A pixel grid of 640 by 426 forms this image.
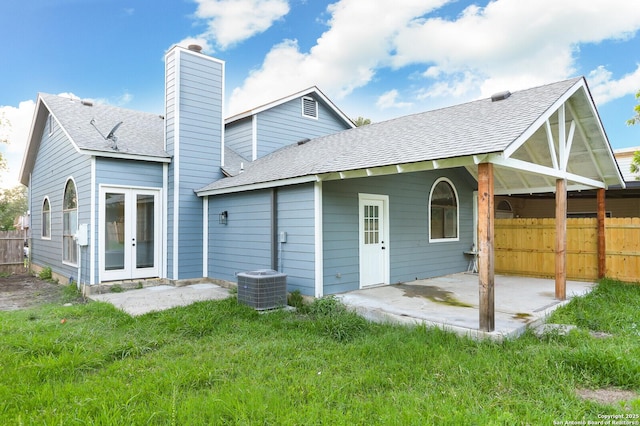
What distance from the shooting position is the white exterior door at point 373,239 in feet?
24.0

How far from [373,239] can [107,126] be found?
712cm

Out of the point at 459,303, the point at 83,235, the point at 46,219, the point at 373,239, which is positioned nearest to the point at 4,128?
the point at 46,219

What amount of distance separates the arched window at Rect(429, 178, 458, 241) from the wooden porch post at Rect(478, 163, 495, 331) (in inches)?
179

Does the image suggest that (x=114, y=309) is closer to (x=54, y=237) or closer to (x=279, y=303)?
(x=279, y=303)

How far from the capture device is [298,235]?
666cm

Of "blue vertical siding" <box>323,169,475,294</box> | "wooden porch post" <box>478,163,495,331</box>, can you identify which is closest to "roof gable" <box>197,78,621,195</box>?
"wooden porch post" <box>478,163,495,331</box>

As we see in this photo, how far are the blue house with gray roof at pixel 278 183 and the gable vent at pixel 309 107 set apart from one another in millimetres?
722

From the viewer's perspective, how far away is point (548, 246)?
8930mm

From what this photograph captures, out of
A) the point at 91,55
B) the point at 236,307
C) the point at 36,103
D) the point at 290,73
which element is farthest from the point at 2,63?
the point at 236,307

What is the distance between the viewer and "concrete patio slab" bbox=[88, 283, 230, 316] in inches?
243

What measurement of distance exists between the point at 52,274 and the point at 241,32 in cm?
921

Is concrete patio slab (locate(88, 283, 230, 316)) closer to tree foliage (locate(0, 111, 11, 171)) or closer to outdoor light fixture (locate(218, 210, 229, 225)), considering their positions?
outdoor light fixture (locate(218, 210, 229, 225))

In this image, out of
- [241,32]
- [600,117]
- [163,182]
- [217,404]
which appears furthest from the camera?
[241,32]

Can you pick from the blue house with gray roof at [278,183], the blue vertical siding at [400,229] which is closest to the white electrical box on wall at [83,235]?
the blue house with gray roof at [278,183]
